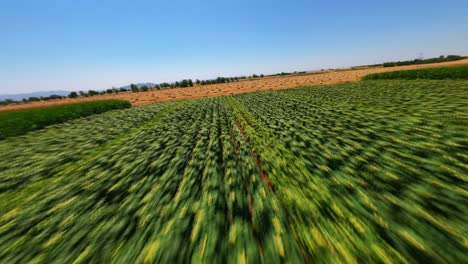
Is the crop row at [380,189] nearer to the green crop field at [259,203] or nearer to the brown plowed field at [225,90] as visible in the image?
the green crop field at [259,203]

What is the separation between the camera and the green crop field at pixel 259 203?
271 centimetres

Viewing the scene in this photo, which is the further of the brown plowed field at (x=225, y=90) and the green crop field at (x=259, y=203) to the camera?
the brown plowed field at (x=225, y=90)

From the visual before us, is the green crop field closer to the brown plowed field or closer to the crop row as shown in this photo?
the crop row

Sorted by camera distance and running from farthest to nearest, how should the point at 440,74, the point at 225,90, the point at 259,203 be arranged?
the point at 225,90 → the point at 440,74 → the point at 259,203

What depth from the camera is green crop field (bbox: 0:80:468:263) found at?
271 centimetres

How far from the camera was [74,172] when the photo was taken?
652 centimetres

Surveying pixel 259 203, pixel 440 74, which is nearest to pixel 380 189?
pixel 259 203

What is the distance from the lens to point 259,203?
3.83 m

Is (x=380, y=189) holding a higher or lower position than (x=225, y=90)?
higher

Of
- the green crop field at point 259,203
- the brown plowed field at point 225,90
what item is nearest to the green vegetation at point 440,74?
the brown plowed field at point 225,90

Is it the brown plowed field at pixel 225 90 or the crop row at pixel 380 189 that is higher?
the crop row at pixel 380 189

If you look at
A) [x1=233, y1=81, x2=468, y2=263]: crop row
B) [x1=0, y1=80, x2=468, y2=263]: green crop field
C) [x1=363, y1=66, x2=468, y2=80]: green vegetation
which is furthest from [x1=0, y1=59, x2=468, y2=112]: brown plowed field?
[x1=233, y1=81, x2=468, y2=263]: crop row

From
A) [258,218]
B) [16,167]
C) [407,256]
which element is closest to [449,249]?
[407,256]

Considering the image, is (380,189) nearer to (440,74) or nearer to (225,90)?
(440,74)
